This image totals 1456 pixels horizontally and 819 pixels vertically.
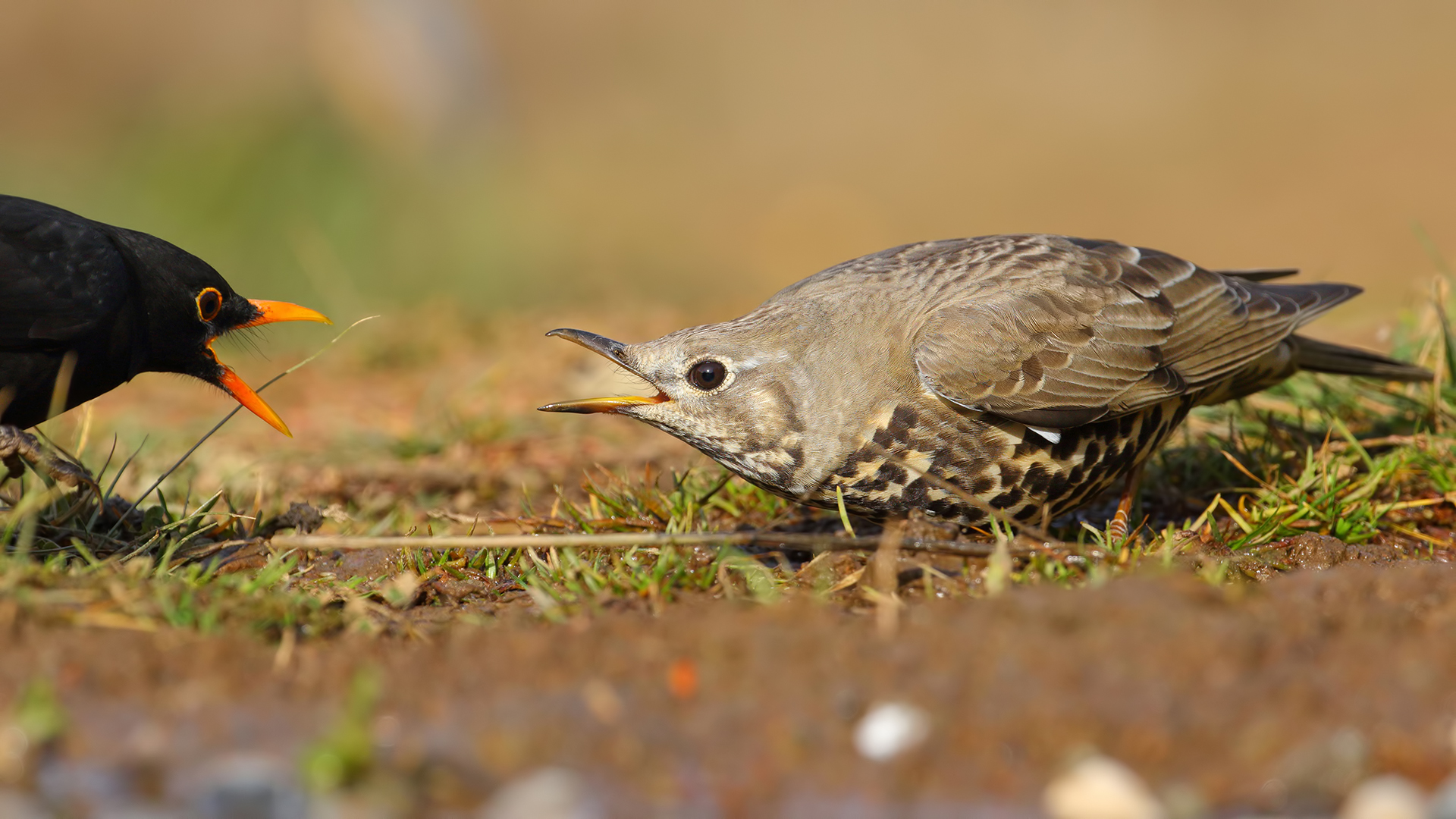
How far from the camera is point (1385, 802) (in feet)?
7.76

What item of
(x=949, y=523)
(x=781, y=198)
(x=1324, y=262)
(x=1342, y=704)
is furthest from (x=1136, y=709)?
(x=781, y=198)

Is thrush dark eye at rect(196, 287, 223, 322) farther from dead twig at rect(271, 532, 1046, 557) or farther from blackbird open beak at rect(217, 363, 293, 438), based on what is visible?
dead twig at rect(271, 532, 1046, 557)

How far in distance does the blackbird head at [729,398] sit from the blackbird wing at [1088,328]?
1.54ft

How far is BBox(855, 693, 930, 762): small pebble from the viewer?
2668mm

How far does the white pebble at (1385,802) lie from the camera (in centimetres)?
236

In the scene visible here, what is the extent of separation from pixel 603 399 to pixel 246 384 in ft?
4.98

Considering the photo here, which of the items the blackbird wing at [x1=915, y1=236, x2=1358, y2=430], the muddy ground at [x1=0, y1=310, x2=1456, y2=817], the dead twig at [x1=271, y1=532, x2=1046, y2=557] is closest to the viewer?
the muddy ground at [x1=0, y1=310, x2=1456, y2=817]

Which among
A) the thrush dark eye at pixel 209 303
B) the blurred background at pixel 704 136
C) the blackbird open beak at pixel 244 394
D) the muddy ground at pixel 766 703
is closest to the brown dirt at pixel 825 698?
the muddy ground at pixel 766 703

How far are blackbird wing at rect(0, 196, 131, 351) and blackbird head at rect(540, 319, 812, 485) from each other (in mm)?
1735

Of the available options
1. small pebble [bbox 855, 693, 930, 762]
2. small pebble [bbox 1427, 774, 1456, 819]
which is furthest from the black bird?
small pebble [bbox 1427, 774, 1456, 819]

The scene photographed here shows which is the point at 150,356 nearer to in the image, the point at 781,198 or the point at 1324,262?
the point at 1324,262

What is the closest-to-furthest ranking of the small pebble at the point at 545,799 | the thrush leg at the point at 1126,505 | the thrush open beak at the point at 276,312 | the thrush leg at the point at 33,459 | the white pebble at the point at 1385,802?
the white pebble at the point at 1385,802
the small pebble at the point at 545,799
the thrush leg at the point at 33,459
the thrush leg at the point at 1126,505
the thrush open beak at the point at 276,312

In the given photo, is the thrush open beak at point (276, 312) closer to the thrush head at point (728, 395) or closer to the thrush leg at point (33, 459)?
the thrush leg at point (33, 459)

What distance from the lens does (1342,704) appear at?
2.74 m
